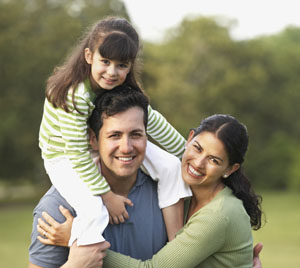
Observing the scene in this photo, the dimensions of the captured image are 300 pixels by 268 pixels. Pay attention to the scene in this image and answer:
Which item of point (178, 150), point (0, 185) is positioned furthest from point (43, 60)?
point (178, 150)

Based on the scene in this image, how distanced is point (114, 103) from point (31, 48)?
20.6 meters

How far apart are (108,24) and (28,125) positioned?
2137cm

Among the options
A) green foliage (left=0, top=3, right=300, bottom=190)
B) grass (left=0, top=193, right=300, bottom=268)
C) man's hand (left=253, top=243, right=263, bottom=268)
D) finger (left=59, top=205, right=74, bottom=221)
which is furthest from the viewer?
green foliage (left=0, top=3, right=300, bottom=190)

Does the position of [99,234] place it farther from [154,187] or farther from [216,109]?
[216,109]

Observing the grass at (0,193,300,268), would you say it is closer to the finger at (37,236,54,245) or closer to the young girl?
the young girl

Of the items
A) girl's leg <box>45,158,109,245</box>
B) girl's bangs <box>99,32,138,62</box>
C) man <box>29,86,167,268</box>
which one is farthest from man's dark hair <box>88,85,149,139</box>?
girl's leg <box>45,158,109,245</box>

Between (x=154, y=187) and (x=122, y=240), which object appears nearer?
(x=122, y=240)

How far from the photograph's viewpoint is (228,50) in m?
32.1

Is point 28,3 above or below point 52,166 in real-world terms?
above

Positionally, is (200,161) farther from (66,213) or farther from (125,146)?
(66,213)

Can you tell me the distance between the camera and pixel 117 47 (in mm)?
3271

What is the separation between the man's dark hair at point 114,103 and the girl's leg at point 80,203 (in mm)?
324

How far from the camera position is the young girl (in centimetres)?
302

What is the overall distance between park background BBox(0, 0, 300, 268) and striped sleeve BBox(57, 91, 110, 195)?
13.9m
